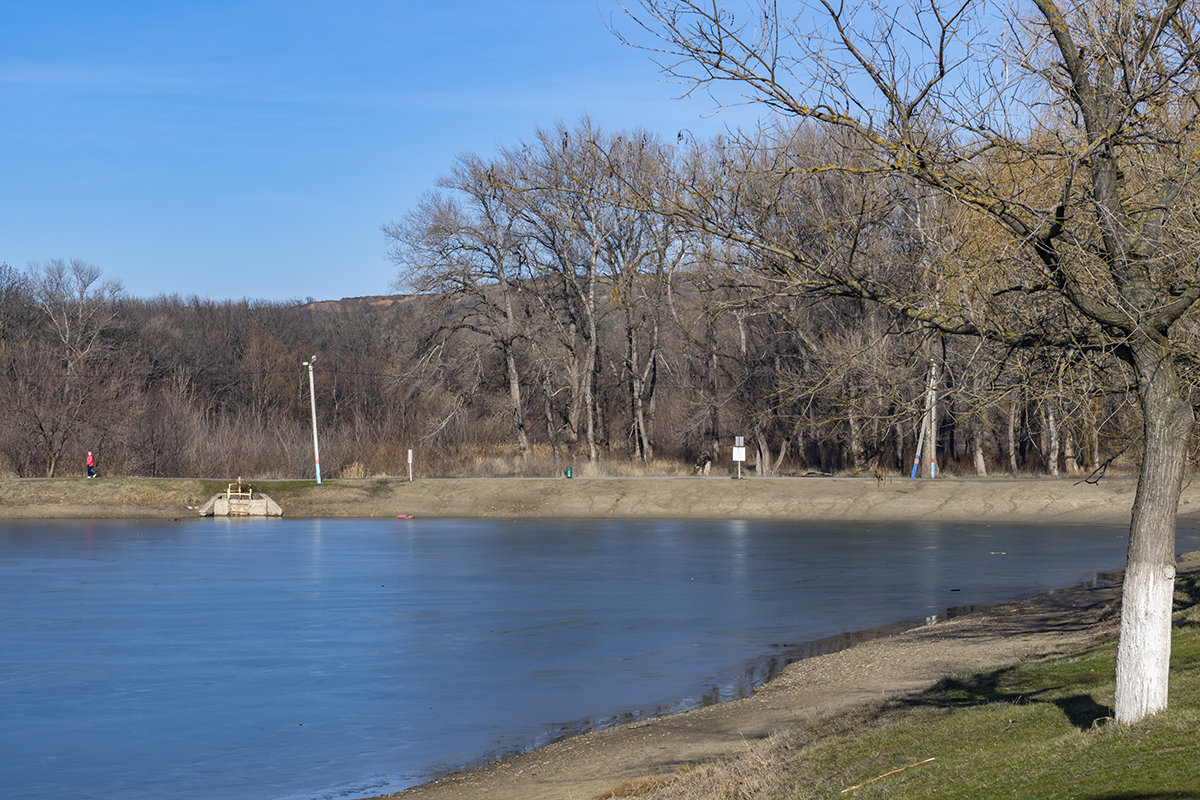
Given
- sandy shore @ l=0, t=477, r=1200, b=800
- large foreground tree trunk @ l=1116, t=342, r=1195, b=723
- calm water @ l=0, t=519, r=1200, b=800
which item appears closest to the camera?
large foreground tree trunk @ l=1116, t=342, r=1195, b=723

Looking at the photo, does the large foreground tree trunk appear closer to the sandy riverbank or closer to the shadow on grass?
the shadow on grass

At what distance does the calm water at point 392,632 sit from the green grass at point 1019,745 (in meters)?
4.11

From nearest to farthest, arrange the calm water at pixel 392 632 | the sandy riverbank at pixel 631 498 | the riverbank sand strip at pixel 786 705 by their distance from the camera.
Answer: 1. the riverbank sand strip at pixel 786 705
2. the calm water at pixel 392 632
3. the sandy riverbank at pixel 631 498

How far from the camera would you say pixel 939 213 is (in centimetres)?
941

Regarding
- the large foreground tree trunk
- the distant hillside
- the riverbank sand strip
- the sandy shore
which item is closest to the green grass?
the large foreground tree trunk

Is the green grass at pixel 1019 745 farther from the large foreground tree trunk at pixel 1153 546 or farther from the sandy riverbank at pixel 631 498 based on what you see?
the sandy riverbank at pixel 631 498

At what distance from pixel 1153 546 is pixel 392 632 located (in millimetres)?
13750

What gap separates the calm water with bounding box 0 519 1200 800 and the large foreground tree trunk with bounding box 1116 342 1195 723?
21.5 feet

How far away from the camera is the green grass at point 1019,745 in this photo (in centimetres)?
690

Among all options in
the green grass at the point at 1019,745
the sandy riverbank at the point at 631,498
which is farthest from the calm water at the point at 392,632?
the sandy riverbank at the point at 631,498

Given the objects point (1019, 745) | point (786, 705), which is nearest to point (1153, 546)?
point (1019, 745)

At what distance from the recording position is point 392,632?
1938 centimetres

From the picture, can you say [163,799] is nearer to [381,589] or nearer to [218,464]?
[381,589]

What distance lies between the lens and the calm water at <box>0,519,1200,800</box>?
12.4 metres
